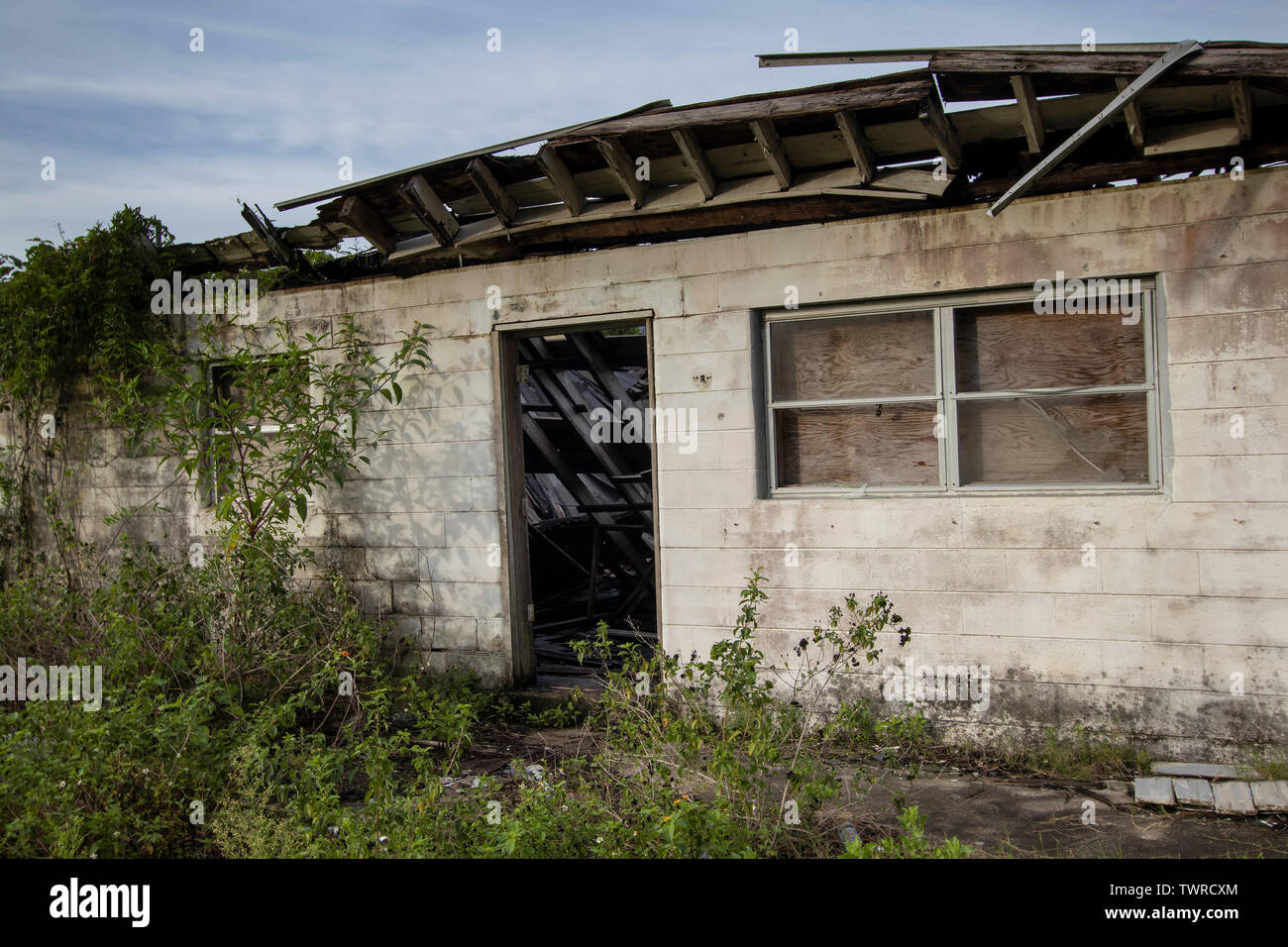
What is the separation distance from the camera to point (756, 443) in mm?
5898

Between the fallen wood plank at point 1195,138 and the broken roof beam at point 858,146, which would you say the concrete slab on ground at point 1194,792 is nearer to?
the fallen wood plank at point 1195,138

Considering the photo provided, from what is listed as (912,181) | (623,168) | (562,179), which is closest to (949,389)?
(912,181)

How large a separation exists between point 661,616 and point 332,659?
2020mm

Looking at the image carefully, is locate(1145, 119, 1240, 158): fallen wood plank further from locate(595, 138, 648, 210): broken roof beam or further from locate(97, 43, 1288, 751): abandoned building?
locate(595, 138, 648, 210): broken roof beam

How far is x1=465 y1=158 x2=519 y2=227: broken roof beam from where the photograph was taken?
5961 mm

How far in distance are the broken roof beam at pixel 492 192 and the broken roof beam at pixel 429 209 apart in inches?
12.2

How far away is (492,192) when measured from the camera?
20.1 feet

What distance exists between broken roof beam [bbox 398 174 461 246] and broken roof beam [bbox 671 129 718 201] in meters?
1.69

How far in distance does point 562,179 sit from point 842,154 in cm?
170

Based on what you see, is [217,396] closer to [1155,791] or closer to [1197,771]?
[1155,791]

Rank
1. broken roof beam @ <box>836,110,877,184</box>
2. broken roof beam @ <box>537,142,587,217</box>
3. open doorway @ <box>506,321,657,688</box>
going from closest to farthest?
broken roof beam @ <box>836,110,877,184</box> < broken roof beam @ <box>537,142,587,217</box> < open doorway @ <box>506,321,657,688</box>

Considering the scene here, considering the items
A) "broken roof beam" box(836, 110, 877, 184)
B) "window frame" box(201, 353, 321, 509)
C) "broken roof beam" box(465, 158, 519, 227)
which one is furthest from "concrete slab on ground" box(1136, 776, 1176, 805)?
"window frame" box(201, 353, 321, 509)

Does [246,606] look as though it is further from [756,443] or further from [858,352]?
[858,352]
